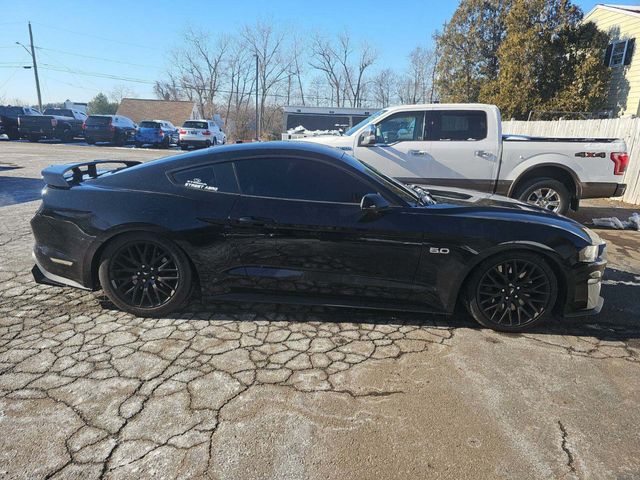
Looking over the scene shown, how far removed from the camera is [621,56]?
1803 centimetres

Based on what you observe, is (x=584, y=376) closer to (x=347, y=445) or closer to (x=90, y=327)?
(x=347, y=445)

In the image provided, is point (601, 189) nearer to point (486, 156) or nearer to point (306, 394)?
point (486, 156)

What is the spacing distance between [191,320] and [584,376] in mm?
2921

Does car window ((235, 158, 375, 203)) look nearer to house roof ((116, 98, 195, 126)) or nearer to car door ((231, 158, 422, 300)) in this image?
car door ((231, 158, 422, 300))

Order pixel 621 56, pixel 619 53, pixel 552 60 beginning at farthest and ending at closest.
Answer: pixel 552 60, pixel 619 53, pixel 621 56

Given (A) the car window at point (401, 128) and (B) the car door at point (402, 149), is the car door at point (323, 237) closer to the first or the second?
(B) the car door at point (402, 149)

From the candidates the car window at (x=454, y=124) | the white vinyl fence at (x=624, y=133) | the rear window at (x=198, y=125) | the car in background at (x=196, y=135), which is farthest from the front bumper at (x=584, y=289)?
the rear window at (x=198, y=125)

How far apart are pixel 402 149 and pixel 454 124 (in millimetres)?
975

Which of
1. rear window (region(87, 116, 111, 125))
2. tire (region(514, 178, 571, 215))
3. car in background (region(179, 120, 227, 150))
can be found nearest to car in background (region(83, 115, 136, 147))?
rear window (region(87, 116, 111, 125))

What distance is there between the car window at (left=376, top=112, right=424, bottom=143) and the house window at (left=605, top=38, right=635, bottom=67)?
51.7ft

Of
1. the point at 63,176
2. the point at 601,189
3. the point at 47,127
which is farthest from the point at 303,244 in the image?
the point at 47,127

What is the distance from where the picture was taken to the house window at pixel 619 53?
1748cm

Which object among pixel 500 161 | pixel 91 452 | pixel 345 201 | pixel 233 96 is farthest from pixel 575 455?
pixel 233 96

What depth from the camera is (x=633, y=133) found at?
973 cm
